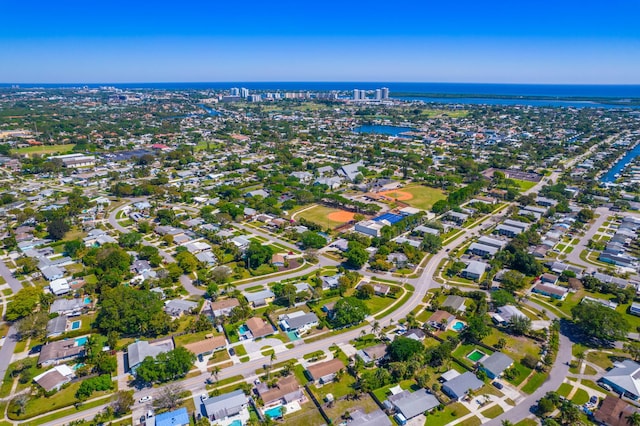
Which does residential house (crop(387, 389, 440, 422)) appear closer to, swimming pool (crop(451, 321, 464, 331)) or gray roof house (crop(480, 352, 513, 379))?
gray roof house (crop(480, 352, 513, 379))

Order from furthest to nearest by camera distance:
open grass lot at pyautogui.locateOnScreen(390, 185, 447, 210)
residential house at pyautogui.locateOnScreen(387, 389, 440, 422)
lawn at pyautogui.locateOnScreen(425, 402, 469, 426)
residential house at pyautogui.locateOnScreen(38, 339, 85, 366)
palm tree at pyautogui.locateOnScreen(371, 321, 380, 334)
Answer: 1. open grass lot at pyautogui.locateOnScreen(390, 185, 447, 210)
2. palm tree at pyautogui.locateOnScreen(371, 321, 380, 334)
3. residential house at pyautogui.locateOnScreen(38, 339, 85, 366)
4. residential house at pyautogui.locateOnScreen(387, 389, 440, 422)
5. lawn at pyautogui.locateOnScreen(425, 402, 469, 426)

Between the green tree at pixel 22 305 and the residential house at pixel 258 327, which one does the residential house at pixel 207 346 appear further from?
the green tree at pixel 22 305

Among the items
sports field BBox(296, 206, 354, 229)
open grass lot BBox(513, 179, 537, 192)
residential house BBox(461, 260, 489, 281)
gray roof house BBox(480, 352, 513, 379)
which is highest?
open grass lot BBox(513, 179, 537, 192)

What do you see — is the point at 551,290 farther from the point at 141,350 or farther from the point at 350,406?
the point at 141,350

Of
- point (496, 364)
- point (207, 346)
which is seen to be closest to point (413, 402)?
point (496, 364)

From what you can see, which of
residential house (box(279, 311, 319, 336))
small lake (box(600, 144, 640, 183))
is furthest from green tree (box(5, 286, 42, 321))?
small lake (box(600, 144, 640, 183))

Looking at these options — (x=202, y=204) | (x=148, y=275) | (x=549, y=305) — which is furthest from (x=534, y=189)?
(x=148, y=275)
